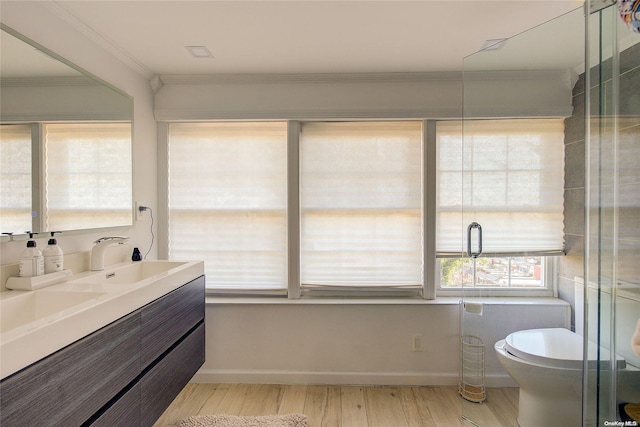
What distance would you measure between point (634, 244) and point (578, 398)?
0.81 m

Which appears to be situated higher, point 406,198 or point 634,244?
point 406,198

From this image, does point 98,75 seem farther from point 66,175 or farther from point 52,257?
point 52,257

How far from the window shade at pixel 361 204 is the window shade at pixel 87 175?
1.20 meters

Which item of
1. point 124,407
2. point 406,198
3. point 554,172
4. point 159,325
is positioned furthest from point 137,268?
point 554,172

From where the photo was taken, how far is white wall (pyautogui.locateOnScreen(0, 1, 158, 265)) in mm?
1400

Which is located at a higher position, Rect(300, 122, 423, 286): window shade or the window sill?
Rect(300, 122, 423, 286): window shade

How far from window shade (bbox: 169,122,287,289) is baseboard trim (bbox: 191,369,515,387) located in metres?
0.63

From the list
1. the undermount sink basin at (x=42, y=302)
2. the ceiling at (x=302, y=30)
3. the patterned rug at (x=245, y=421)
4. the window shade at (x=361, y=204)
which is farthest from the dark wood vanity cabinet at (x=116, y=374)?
the ceiling at (x=302, y=30)

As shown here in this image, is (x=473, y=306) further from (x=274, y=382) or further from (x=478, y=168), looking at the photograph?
(x=274, y=382)

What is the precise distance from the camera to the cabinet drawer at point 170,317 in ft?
4.64

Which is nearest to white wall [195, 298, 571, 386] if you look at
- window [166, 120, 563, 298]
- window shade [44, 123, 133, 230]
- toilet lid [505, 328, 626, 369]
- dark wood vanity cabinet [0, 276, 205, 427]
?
window [166, 120, 563, 298]

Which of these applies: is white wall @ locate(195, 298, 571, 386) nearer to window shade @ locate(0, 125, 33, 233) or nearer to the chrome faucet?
the chrome faucet

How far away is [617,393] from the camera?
1295mm

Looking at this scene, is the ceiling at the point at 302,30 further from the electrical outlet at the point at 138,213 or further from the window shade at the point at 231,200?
the electrical outlet at the point at 138,213
